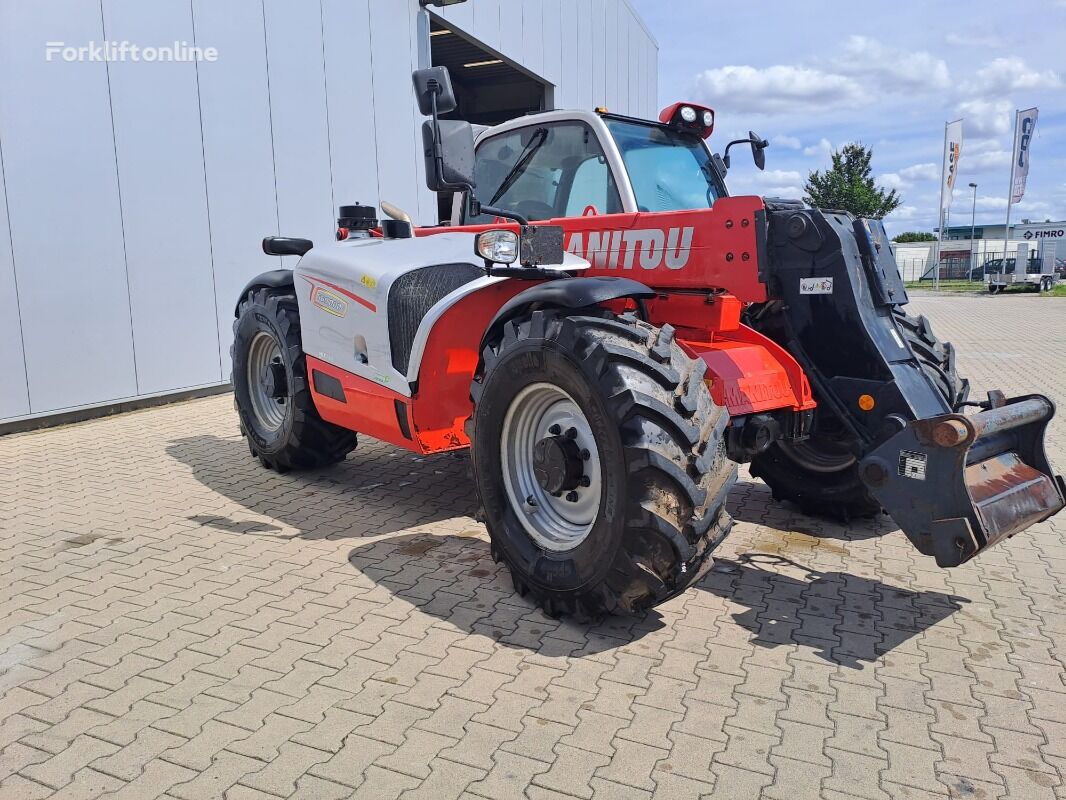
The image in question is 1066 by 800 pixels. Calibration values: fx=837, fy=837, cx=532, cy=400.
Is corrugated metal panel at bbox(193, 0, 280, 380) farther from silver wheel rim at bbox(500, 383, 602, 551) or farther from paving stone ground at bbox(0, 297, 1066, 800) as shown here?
silver wheel rim at bbox(500, 383, 602, 551)

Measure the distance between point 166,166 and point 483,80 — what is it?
39.0 ft

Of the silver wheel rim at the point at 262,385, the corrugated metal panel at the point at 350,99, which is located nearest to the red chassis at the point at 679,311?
the silver wheel rim at the point at 262,385

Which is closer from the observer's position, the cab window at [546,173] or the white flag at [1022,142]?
the cab window at [546,173]

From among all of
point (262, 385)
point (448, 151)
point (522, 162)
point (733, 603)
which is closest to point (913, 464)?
point (733, 603)

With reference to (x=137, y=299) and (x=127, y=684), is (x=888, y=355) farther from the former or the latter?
(x=137, y=299)

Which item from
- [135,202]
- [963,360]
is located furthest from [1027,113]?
[135,202]

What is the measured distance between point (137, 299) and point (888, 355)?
7507 mm

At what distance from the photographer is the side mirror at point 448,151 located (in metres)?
3.78

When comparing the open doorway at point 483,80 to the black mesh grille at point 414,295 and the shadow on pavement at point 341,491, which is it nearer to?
the shadow on pavement at point 341,491

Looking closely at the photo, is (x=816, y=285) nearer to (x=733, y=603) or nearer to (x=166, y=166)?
(x=733, y=603)

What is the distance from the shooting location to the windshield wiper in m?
4.82

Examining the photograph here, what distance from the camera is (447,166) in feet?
12.4

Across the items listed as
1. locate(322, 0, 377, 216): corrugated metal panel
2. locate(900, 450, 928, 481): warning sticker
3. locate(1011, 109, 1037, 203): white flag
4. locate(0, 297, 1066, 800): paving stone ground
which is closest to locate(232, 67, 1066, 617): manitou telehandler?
locate(900, 450, 928, 481): warning sticker

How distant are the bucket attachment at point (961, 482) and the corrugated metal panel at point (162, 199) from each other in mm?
7678
